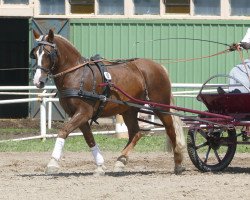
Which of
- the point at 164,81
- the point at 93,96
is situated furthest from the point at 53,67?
the point at 164,81

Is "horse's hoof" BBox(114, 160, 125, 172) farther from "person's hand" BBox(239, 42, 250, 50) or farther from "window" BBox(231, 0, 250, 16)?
"window" BBox(231, 0, 250, 16)

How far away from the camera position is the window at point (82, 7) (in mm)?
24938

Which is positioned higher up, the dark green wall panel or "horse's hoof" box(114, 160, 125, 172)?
the dark green wall panel

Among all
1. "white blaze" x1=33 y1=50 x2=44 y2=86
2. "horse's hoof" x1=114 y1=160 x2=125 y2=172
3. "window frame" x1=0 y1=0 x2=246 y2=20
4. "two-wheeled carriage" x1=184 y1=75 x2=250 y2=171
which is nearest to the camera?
"white blaze" x1=33 y1=50 x2=44 y2=86

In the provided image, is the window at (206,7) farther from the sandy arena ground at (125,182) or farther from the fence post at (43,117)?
the sandy arena ground at (125,182)

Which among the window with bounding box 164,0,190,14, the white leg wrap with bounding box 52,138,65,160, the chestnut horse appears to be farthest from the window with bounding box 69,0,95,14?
the white leg wrap with bounding box 52,138,65,160

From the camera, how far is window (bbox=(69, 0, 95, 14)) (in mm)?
24938

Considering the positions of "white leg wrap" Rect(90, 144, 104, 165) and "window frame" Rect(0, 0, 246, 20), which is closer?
"white leg wrap" Rect(90, 144, 104, 165)

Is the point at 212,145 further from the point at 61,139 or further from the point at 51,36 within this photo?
the point at 51,36

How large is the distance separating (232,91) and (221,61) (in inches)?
489

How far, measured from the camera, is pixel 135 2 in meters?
24.9

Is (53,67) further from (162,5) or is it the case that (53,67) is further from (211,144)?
(162,5)

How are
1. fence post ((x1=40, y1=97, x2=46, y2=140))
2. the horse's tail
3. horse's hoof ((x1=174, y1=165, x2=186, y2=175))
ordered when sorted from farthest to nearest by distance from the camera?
1. fence post ((x1=40, y1=97, x2=46, y2=140))
2. the horse's tail
3. horse's hoof ((x1=174, y1=165, x2=186, y2=175))

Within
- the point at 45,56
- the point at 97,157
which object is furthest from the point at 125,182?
the point at 45,56
